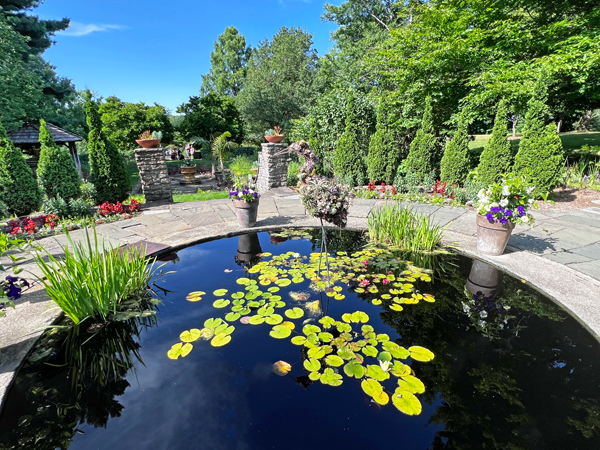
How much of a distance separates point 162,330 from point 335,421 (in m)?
1.49

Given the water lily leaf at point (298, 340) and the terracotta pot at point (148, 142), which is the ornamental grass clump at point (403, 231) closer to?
the water lily leaf at point (298, 340)

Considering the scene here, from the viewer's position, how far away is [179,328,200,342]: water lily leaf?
2156 millimetres

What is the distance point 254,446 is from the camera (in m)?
1.41

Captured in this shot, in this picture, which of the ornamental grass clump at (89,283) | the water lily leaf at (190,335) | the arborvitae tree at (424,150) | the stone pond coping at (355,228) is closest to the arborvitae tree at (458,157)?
the arborvitae tree at (424,150)

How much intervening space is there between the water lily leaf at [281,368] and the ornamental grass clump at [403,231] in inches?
89.5

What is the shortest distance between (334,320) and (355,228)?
230cm

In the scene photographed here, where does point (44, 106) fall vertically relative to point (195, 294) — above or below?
above

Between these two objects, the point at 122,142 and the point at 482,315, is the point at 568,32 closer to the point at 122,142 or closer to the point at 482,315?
the point at 482,315

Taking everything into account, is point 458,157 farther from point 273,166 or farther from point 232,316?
point 232,316

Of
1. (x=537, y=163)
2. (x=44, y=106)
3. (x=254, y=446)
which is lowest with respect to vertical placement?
(x=254, y=446)

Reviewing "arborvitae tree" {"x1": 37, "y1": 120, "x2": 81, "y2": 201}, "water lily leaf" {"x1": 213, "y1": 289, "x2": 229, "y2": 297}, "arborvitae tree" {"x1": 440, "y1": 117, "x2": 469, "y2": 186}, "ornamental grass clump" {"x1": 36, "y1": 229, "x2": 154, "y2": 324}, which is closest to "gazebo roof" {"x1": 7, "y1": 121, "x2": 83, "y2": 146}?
"arborvitae tree" {"x1": 37, "y1": 120, "x2": 81, "y2": 201}

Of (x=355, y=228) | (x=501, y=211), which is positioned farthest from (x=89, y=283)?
(x=501, y=211)

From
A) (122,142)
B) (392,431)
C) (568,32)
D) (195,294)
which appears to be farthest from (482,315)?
(122,142)

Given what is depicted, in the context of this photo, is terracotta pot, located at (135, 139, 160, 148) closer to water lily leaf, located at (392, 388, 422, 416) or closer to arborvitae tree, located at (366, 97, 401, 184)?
arborvitae tree, located at (366, 97, 401, 184)
